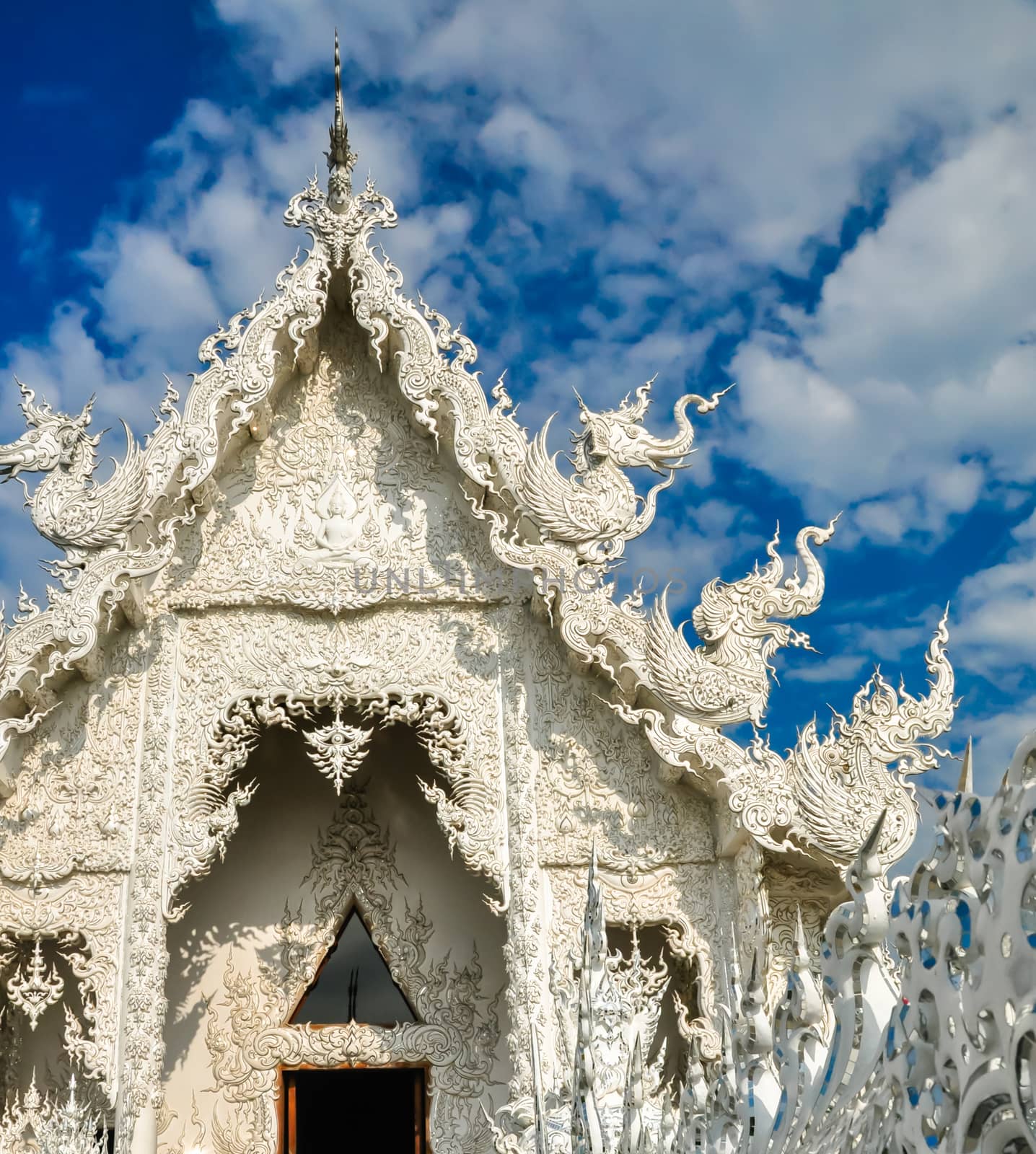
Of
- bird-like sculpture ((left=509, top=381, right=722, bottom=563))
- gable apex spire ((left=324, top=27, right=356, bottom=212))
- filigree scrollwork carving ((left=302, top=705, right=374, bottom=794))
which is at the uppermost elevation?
gable apex spire ((left=324, top=27, right=356, bottom=212))

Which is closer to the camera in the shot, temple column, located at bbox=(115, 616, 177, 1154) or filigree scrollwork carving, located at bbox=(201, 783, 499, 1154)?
temple column, located at bbox=(115, 616, 177, 1154)

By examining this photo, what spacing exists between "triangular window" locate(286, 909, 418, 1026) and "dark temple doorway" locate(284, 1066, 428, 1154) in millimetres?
280

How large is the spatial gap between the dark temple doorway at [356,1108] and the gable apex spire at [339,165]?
484 centimetres

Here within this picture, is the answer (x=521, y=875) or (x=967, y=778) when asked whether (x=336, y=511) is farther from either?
(x=967, y=778)

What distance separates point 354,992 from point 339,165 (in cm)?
468

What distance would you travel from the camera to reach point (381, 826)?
7949mm

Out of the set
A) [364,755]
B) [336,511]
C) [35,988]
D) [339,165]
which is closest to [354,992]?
[364,755]

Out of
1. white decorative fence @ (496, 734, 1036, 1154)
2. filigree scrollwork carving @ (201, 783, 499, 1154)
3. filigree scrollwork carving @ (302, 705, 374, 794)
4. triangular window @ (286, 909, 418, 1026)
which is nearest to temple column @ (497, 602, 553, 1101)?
filigree scrollwork carving @ (302, 705, 374, 794)

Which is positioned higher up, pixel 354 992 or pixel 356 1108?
pixel 354 992

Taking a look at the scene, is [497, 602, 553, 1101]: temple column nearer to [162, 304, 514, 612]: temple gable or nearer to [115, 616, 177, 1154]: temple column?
[162, 304, 514, 612]: temple gable

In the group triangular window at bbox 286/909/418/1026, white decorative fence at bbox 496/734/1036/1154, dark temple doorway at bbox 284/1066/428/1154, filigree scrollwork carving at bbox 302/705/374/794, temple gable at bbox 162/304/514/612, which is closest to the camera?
white decorative fence at bbox 496/734/1036/1154

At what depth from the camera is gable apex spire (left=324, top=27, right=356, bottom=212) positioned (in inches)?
290

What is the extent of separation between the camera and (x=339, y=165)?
7.41m

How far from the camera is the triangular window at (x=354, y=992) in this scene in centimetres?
757
